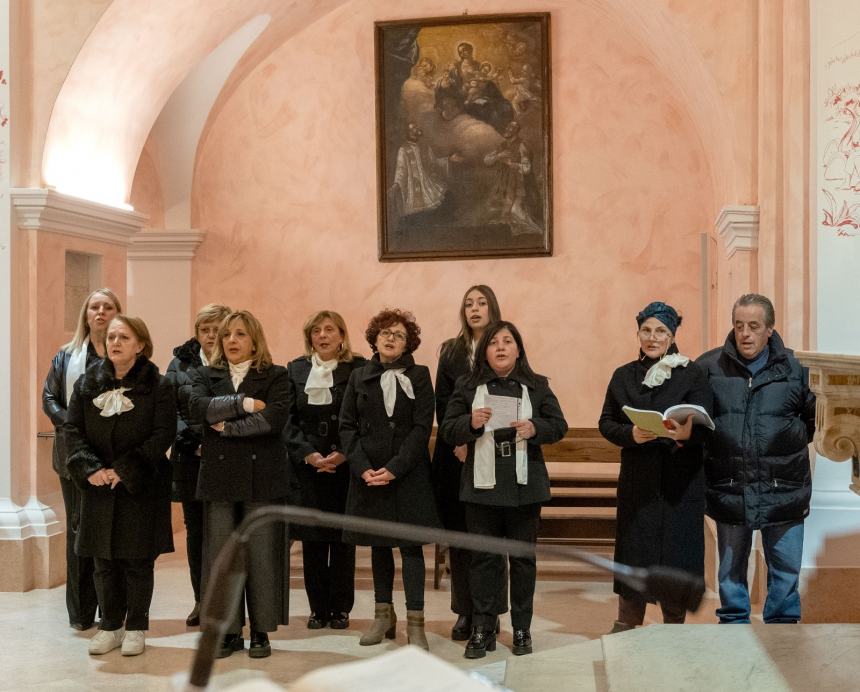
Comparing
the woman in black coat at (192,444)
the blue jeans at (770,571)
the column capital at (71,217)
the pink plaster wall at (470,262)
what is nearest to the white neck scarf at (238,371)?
the woman in black coat at (192,444)

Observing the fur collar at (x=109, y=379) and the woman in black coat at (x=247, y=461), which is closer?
the woman in black coat at (x=247, y=461)

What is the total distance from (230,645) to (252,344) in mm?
1473

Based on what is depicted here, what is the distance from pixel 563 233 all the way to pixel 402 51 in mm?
2261

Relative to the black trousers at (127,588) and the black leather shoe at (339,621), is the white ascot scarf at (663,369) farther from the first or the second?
the black trousers at (127,588)

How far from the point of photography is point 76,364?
5961mm

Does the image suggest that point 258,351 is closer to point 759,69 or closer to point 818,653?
point 818,653

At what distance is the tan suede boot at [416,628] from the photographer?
5.32 metres

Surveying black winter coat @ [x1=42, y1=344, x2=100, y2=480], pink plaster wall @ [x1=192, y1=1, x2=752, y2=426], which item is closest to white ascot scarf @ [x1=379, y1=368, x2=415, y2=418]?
black winter coat @ [x1=42, y1=344, x2=100, y2=480]

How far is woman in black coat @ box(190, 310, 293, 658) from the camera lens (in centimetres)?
519

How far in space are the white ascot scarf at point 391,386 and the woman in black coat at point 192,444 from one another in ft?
3.17

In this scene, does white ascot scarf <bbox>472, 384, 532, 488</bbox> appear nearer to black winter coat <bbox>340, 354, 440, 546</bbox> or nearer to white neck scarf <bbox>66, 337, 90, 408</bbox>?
black winter coat <bbox>340, 354, 440, 546</bbox>

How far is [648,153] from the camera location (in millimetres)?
9695

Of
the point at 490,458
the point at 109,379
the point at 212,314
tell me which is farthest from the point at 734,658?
the point at 212,314

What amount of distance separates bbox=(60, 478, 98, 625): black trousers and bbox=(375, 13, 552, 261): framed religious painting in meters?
4.73
